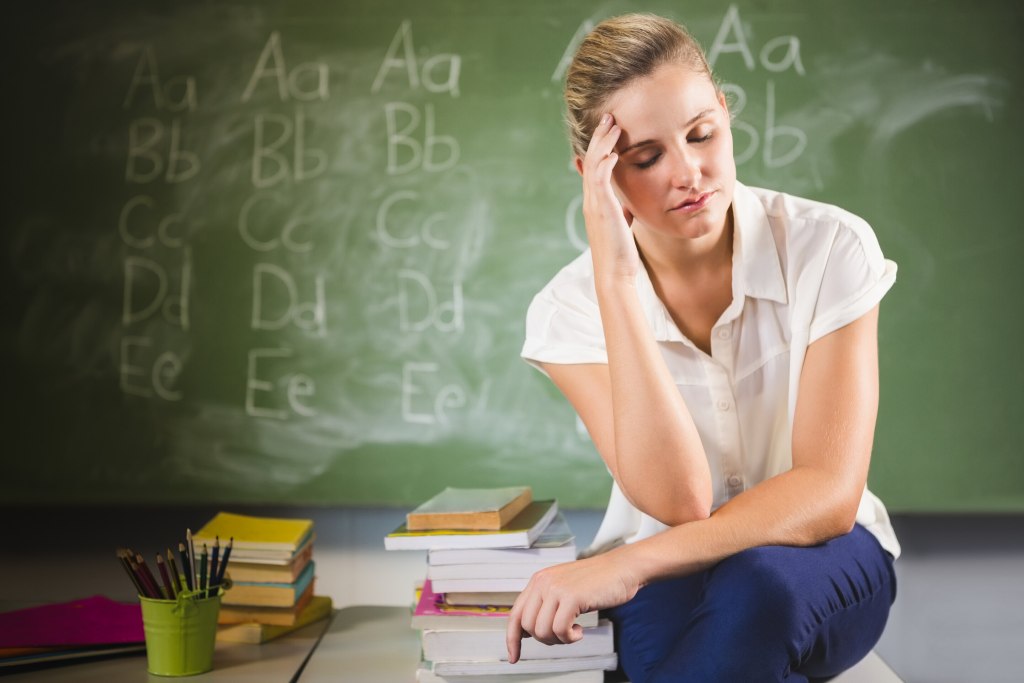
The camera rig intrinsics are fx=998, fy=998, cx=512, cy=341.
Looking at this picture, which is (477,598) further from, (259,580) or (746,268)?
(746,268)

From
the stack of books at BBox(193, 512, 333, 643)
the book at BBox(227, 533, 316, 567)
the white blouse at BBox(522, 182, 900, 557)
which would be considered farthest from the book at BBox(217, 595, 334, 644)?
the white blouse at BBox(522, 182, 900, 557)

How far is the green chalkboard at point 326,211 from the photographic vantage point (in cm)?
225

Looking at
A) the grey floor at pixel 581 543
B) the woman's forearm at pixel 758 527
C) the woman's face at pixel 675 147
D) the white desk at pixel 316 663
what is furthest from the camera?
the grey floor at pixel 581 543

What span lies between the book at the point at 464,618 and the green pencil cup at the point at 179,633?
13.6 inches

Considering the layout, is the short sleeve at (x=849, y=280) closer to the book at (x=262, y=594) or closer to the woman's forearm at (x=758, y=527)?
the woman's forearm at (x=758, y=527)

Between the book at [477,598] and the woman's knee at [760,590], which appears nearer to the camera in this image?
the woman's knee at [760,590]

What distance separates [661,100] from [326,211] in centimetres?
120

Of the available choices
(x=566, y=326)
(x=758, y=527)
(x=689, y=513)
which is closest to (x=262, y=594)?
(x=566, y=326)

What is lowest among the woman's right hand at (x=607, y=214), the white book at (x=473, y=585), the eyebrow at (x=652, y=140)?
the white book at (x=473, y=585)

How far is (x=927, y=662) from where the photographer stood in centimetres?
215

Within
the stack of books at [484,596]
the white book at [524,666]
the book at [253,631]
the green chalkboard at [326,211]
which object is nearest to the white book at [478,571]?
the stack of books at [484,596]

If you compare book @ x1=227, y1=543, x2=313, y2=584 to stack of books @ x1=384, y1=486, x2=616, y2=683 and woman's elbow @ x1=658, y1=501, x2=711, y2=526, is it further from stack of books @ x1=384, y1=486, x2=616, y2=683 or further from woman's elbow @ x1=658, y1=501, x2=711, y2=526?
woman's elbow @ x1=658, y1=501, x2=711, y2=526

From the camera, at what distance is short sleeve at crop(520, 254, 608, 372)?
145 centimetres

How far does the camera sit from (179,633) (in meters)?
1.47
